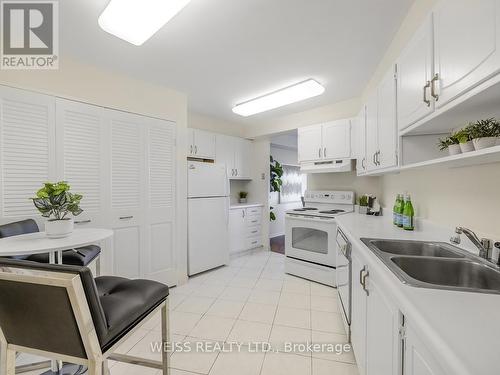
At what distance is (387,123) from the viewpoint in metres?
1.72

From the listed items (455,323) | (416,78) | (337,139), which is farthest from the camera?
(337,139)

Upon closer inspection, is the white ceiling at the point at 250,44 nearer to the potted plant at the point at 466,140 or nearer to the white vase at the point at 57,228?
the potted plant at the point at 466,140

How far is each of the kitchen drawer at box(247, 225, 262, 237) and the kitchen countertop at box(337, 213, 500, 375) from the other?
334 cm

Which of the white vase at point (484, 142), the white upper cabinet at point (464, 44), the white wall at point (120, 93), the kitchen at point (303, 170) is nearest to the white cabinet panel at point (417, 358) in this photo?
the kitchen at point (303, 170)

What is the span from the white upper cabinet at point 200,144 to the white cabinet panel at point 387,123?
2600mm

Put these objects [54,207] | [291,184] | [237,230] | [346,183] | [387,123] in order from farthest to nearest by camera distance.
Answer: [291,184]
[237,230]
[346,183]
[387,123]
[54,207]

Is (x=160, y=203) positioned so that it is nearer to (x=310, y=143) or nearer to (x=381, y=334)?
(x=310, y=143)

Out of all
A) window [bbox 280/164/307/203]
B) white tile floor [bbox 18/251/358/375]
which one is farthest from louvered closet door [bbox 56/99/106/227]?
window [bbox 280/164/307/203]

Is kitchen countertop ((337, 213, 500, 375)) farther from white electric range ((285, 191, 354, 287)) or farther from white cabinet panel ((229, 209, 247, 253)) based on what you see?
white cabinet panel ((229, 209, 247, 253))

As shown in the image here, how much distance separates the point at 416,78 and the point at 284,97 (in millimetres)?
1820

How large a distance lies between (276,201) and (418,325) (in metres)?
4.94

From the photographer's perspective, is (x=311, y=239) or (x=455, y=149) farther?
(x=311, y=239)

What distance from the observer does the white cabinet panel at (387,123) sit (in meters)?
1.59

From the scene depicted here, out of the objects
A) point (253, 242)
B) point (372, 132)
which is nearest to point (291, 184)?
point (253, 242)
